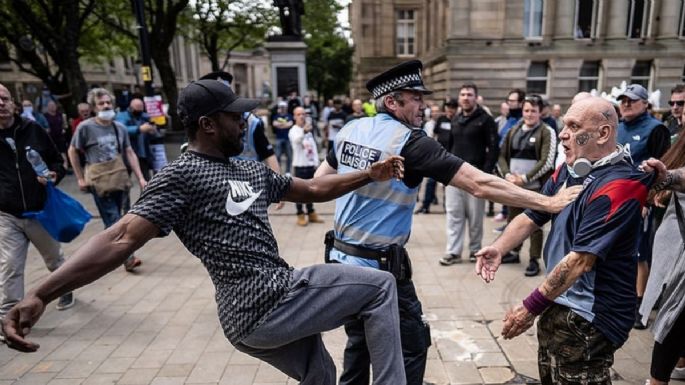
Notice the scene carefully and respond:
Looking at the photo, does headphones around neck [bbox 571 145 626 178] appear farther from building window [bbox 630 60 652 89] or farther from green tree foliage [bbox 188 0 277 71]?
building window [bbox 630 60 652 89]

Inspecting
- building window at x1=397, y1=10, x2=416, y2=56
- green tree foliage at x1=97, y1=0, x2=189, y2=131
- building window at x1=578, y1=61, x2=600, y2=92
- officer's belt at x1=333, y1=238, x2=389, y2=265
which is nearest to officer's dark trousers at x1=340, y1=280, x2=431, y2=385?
officer's belt at x1=333, y1=238, x2=389, y2=265

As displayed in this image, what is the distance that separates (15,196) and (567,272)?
4.35 m

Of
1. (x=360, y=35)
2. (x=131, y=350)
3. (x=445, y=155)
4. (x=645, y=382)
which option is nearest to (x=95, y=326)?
(x=131, y=350)

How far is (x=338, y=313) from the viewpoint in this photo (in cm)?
194

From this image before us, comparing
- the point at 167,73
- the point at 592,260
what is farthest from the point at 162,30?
the point at 592,260

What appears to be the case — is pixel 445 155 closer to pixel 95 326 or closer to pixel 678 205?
pixel 678 205

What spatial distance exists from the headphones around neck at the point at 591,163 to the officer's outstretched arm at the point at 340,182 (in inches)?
31.9

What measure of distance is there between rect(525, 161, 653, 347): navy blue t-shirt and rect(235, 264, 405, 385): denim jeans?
85 cm

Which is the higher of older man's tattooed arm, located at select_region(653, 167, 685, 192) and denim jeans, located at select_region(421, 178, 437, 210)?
older man's tattooed arm, located at select_region(653, 167, 685, 192)

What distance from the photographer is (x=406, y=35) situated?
33.8m

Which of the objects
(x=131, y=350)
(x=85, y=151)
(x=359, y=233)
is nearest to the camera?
(x=359, y=233)

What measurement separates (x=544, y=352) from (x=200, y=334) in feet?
9.70

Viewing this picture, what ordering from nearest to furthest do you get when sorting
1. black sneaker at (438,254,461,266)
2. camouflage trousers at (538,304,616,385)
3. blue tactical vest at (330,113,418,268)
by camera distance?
camouflage trousers at (538,304,616,385) → blue tactical vest at (330,113,418,268) → black sneaker at (438,254,461,266)

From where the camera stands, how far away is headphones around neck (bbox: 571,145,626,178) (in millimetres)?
2068
